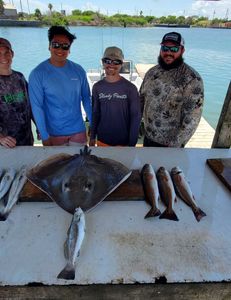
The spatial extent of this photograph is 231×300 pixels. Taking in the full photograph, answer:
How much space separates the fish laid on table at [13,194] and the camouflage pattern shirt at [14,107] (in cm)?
97

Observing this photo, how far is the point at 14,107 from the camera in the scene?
2779 mm

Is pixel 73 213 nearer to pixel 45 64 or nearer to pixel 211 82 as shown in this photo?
pixel 45 64

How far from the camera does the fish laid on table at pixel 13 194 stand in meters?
1.64

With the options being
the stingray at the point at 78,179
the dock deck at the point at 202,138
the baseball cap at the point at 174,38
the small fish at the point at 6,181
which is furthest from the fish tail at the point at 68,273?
the dock deck at the point at 202,138

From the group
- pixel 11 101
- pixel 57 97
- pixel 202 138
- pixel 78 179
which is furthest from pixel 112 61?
pixel 202 138

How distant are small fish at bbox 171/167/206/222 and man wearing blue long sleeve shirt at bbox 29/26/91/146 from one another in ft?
4.36

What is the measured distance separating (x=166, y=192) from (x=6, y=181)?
44.2 inches

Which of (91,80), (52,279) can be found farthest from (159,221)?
(91,80)

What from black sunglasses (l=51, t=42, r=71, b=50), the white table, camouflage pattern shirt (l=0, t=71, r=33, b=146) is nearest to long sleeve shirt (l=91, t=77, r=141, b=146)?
black sunglasses (l=51, t=42, r=71, b=50)

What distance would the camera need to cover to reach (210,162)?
2271 mm

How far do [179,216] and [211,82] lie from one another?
66.9ft

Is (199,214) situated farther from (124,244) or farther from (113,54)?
(113,54)

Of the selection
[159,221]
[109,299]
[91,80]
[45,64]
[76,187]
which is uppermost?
[45,64]

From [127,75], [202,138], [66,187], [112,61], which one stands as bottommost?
[202,138]
